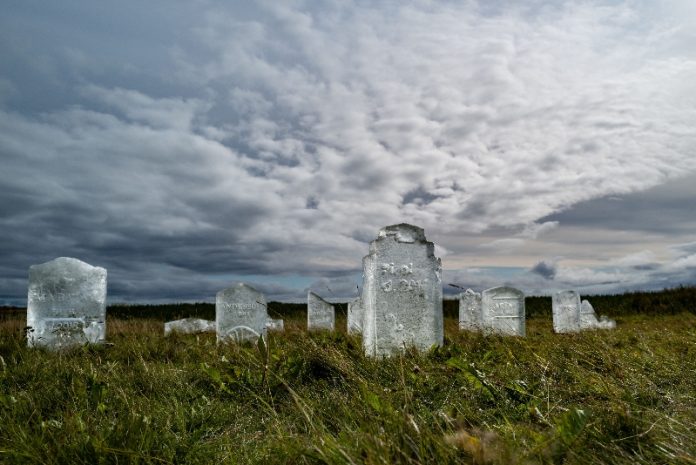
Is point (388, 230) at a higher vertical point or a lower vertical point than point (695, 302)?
higher

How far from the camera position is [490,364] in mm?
6031

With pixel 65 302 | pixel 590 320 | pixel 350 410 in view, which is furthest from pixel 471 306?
pixel 350 410

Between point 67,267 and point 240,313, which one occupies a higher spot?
point 67,267

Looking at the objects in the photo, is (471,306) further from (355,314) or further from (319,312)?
(319,312)

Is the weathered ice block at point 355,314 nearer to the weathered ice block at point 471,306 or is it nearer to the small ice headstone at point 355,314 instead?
the small ice headstone at point 355,314

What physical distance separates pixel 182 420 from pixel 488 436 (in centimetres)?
217

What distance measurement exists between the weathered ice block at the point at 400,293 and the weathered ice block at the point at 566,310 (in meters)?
10.6

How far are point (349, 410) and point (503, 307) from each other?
10.2 metres

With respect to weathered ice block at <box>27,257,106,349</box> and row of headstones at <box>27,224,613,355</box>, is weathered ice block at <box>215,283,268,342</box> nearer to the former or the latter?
row of headstones at <box>27,224,613,355</box>

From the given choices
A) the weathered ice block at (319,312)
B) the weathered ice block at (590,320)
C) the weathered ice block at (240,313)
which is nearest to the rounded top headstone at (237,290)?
the weathered ice block at (240,313)

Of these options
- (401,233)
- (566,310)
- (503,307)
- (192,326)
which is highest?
(401,233)

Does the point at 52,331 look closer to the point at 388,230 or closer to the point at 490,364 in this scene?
A: the point at 388,230

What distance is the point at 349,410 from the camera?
11.0ft

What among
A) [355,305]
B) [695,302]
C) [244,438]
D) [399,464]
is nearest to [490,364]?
[244,438]
